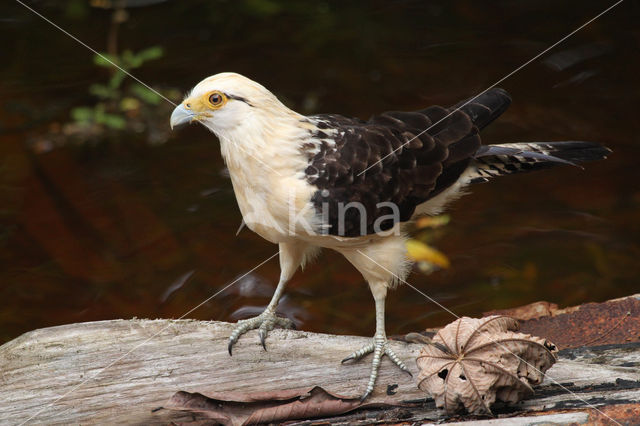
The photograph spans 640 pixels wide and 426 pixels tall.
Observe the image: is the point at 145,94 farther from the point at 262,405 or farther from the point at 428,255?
the point at 262,405

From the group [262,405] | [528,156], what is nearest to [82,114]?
[262,405]

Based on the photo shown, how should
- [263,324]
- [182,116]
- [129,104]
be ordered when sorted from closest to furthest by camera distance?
[182,116] → [263,324] → [129,104]

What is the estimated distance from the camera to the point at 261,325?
3936 mm

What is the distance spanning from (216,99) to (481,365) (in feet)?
6.04

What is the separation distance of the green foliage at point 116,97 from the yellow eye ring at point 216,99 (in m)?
3.46

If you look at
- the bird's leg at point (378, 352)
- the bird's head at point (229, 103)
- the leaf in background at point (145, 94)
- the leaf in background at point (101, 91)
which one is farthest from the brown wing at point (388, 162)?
the leaf in background at point (101, 91)

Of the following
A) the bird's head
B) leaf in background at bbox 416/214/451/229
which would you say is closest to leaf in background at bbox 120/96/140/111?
leaf in background at bbox 416/214/451/229

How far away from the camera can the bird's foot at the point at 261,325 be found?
3.80 metres

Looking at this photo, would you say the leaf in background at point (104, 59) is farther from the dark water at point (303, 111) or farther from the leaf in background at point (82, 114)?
the leaf in background at point (82, 114)

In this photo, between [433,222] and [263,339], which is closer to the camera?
[263,339]

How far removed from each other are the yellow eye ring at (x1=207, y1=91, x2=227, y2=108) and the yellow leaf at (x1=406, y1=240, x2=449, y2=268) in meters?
2.68

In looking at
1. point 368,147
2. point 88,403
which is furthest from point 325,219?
point 88,403

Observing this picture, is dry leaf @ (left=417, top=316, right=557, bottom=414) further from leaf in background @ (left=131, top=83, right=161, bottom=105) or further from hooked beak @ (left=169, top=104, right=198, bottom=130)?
leaf in background @ (left=131, top=83, right=161, bottom=105)

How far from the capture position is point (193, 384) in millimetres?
3566
